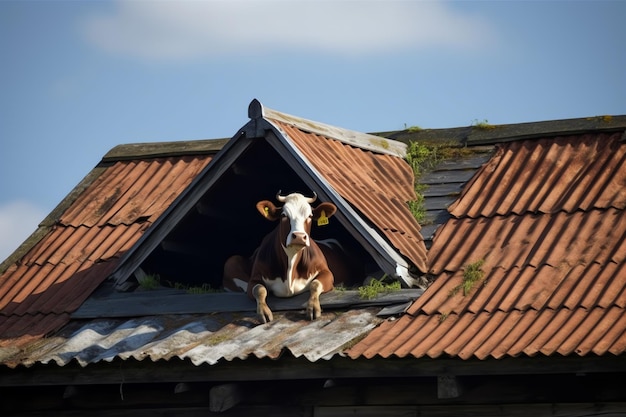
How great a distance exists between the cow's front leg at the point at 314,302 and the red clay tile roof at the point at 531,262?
2.83 ft

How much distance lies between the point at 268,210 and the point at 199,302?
50.0 inches

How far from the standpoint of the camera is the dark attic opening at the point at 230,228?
47.8 feet

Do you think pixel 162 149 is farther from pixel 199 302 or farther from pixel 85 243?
pixel 199 302

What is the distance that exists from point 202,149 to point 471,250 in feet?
16.9

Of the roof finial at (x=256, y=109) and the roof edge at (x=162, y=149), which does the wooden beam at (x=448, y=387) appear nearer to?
the roof finial at (x=256, y=109)

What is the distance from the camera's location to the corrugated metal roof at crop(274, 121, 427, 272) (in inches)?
556

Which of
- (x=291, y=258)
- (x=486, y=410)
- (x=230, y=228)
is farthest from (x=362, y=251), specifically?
(x=486, y=410)

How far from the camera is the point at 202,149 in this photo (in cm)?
1777

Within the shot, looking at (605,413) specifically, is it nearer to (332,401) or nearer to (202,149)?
(332,401)

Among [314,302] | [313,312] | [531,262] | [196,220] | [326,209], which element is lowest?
[313,312]

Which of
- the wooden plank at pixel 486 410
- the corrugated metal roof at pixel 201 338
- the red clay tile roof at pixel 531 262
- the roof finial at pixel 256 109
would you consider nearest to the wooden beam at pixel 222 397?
the corrugated metal roof at pixel 201 338

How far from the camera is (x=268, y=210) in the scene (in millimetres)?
14094

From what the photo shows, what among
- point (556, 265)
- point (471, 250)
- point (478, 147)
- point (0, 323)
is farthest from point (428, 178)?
point (0, 323)

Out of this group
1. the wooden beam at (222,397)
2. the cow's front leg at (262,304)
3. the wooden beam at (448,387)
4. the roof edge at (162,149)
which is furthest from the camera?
the roof edge at (162,149)
